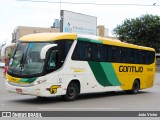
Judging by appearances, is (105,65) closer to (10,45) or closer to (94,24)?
(10,45)

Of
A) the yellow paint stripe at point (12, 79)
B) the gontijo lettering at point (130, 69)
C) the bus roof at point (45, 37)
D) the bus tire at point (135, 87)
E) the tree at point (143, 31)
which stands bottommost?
the bus tire at point (135, 87)

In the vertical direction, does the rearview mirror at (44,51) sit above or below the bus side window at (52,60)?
above

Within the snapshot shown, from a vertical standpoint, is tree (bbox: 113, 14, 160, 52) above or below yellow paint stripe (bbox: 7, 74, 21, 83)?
above

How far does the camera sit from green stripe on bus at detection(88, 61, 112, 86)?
1839cm

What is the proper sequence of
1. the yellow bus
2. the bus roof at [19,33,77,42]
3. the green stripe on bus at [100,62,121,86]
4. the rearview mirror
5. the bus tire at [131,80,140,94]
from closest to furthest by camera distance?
the rearview mirror → the yellow bus → the bus roof at [19,33,77,42] → the green stripe on bus at [100,62,121,86] → the bus tire at [131,80,140,94]

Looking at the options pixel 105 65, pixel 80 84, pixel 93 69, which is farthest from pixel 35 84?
pixel 105 65

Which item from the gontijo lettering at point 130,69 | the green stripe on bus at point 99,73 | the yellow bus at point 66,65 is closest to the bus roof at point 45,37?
the yellow bus at point 66,65

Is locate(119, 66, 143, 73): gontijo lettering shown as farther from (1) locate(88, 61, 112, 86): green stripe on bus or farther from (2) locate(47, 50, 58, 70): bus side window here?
(2) locate(47, 50, 58, 70): bus side window

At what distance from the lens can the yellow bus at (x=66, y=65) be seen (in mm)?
15258

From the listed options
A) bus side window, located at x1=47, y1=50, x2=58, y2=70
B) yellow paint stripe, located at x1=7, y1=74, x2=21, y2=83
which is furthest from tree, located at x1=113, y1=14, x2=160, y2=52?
yellow paint stripe, located at x1=7, y1=74, x2=21, y2=83

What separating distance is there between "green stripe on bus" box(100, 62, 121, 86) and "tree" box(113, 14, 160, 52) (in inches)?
2126

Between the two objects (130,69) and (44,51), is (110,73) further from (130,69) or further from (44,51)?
(44,51)

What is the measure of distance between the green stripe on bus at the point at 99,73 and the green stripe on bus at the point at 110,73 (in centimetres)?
21

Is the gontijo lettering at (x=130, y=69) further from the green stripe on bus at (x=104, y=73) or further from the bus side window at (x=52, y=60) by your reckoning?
the bus side window at (x=52, y=60)
